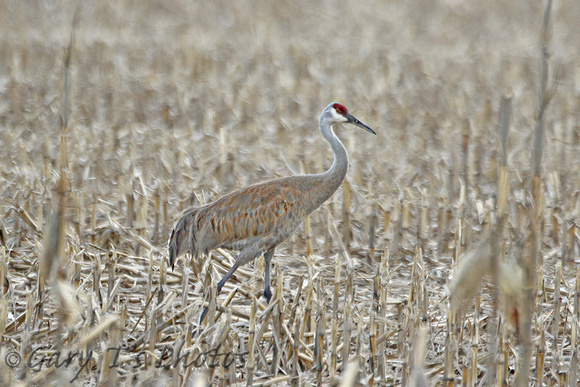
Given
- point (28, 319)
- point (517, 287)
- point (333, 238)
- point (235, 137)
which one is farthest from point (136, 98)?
point (517, 287)

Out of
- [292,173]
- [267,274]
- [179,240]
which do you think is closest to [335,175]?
[267,274]

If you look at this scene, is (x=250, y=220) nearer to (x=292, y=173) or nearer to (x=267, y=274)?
(x=267, y=274)

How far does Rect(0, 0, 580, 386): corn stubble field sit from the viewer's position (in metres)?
3.57

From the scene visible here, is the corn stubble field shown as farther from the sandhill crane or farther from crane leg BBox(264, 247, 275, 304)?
the sandhill crane

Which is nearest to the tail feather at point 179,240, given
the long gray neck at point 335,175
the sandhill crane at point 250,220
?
the sandhill crane at point 250,220

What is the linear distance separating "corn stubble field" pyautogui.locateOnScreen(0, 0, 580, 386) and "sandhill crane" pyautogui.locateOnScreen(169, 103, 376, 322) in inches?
7.9

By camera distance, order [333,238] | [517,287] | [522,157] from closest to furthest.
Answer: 1. [517,287]
2. [333,238]
3. [522,157]

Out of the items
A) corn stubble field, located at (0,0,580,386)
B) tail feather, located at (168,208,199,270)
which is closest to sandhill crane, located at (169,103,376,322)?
tail feather, located at (168,208,199,270)

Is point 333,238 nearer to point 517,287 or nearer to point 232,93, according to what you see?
point 517,287

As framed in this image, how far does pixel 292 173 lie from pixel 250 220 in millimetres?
2077

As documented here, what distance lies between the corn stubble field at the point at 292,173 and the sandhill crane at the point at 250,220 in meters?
0.20

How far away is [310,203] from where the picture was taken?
17.4 feet

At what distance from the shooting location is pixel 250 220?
5.19m

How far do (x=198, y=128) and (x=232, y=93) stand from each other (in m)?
1.28
